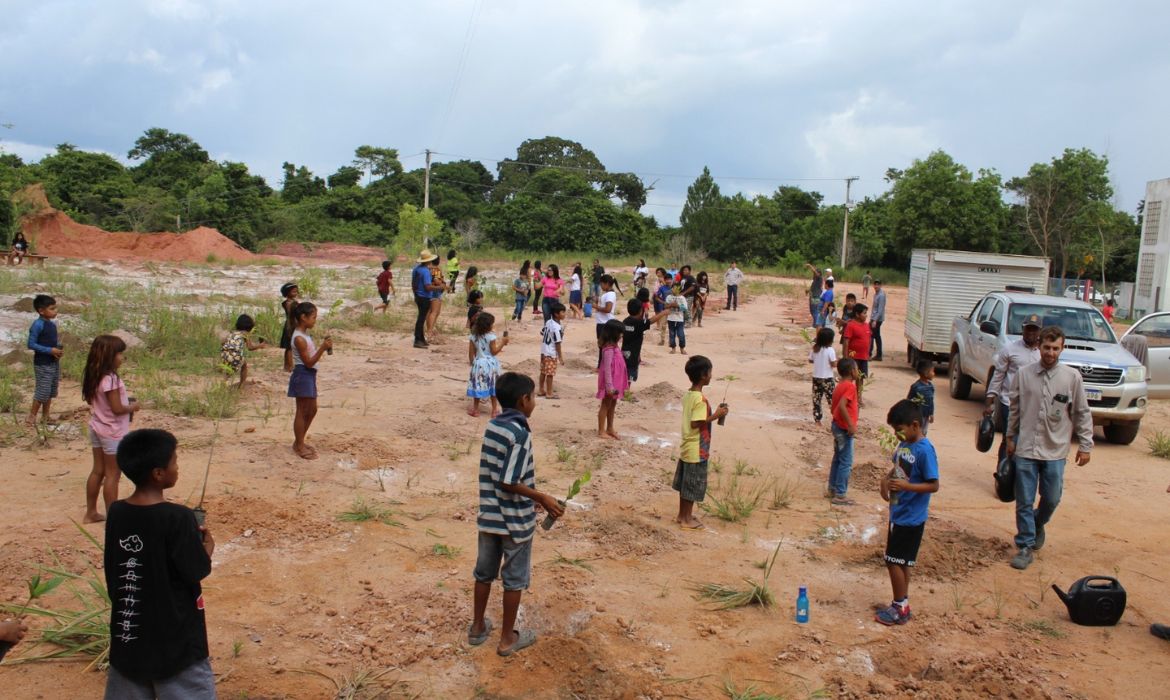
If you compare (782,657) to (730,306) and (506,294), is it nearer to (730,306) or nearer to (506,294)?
(506,294)

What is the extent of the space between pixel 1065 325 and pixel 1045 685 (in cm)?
879

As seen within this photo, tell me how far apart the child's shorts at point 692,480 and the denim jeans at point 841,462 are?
1568 millimetres

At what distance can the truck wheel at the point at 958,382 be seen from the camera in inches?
561

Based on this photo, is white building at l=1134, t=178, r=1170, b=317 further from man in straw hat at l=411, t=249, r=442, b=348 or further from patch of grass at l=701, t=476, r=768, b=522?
patch of grass at l=701, t=476, r=768, b=522

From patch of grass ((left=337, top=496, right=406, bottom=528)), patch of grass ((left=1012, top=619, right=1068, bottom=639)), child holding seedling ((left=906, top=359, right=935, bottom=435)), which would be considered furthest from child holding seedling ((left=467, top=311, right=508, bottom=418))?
patch of grass ((left=1012, top=619, right=1068, bottom=639))

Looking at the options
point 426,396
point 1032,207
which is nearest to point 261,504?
point 426,396

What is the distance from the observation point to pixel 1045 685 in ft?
15.6

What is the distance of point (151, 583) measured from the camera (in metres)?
3.20

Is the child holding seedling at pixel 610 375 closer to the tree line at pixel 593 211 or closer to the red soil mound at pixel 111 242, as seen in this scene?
the tree line at pixel 593 211

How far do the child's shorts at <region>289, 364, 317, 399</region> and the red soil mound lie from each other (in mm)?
32885

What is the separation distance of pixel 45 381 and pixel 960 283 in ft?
48.5

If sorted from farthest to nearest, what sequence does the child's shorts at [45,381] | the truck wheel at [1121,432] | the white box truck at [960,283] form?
1. the white box truck at [960,283]
2. the truck wheel at [1121,432]
3. the child's shorts at [45,381]

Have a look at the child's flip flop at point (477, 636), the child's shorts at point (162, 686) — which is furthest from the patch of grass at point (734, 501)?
the child's shorts at point (162, 686)

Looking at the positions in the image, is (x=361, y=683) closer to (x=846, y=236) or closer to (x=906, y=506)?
(x=906, y=506)
